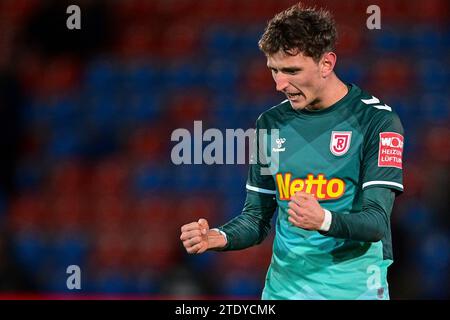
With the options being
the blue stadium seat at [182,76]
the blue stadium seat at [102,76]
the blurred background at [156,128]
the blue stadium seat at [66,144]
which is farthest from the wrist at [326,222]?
the blue stadium seat at [102,76]

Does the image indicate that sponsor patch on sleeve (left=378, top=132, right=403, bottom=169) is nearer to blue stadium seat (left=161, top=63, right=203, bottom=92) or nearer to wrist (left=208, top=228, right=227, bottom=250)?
wrist (left=208, top=228, right=227, bottom=250)

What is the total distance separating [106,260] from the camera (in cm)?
686

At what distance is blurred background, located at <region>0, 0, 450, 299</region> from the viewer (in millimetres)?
6531

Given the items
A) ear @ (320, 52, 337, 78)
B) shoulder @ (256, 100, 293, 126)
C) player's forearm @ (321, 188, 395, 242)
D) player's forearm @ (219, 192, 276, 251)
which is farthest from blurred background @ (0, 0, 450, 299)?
player's forearm @ (321, 188, 395, 242)

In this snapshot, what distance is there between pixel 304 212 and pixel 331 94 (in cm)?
63

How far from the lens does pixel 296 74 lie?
9.52ft

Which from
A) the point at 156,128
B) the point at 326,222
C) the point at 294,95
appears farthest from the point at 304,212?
the point at 156,128

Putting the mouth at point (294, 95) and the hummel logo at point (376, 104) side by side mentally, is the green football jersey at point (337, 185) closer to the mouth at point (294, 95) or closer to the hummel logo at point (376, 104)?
the hummel logo at point (376, 104)

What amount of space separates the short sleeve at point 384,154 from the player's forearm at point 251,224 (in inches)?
17.7

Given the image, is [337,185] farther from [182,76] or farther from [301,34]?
[182,76]

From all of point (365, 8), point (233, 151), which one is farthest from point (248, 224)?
point (365, 8)

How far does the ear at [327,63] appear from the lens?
116 inches
